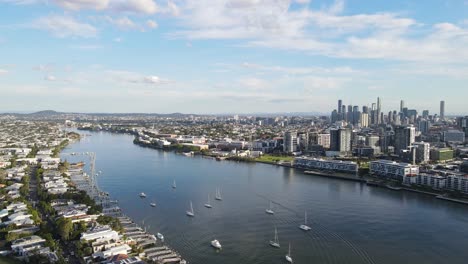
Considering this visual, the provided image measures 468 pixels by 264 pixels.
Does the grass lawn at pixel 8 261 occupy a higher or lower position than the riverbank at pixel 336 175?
lower

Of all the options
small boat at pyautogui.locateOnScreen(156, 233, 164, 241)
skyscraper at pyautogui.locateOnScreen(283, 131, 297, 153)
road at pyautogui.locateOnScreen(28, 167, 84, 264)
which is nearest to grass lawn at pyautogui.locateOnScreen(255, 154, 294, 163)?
skyscraper at pyautogui.locateOnScreen(283, 131, 297, 153)

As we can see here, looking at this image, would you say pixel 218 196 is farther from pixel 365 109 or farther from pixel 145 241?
pixel 365 109

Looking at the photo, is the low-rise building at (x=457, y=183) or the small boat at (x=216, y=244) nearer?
the small boat at (x=216, y=244)

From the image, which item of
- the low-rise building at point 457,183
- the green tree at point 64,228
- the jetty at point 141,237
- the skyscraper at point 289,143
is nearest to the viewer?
the jetty at point 141,237

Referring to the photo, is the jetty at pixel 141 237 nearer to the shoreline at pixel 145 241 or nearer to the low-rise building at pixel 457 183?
the shoreline at pixel 145 241

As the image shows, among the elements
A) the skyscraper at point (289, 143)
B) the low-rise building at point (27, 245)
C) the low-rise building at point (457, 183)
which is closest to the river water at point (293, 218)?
the low-rise building at point (457, 183)

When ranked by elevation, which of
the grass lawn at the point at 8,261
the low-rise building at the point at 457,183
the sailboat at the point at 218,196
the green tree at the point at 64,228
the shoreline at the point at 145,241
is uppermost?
the low-rise building at the point at 457,183

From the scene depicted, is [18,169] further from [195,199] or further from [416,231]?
[416,231]

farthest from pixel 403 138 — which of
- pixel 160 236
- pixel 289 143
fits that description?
pixel 160 236

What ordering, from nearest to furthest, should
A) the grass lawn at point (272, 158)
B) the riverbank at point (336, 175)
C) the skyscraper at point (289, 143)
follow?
the riverbank at point (336, 175) → the grass lawn at point (272, 158) → the skyscraper at point (289, 143)
